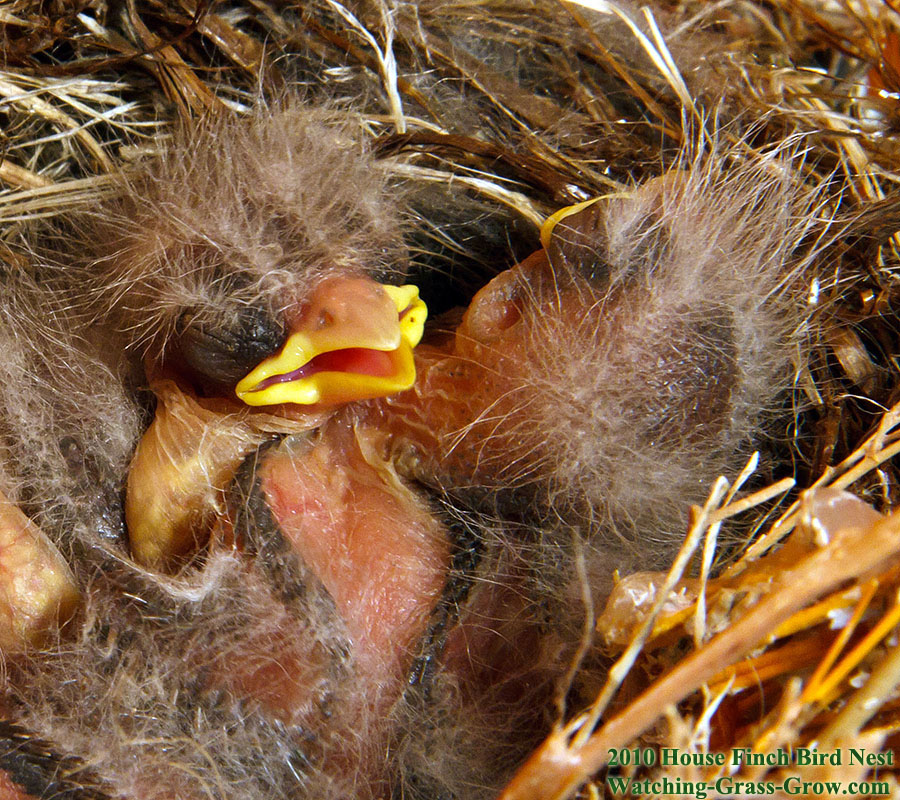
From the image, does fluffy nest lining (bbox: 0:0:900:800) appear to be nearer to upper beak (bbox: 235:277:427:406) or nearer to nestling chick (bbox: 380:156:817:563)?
nestling chick (bbox: 380:156:817:563)

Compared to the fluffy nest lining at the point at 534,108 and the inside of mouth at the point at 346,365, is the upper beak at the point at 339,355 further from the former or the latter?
the fluffy nest lining at the point at 534,108

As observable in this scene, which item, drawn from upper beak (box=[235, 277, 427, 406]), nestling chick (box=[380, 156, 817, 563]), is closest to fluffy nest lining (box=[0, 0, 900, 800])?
nestling chick (box=[380, 156, 817, 563])

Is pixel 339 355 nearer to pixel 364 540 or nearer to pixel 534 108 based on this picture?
pixel 364 540

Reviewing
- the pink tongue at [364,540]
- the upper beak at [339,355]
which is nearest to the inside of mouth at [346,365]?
the upper beak at [339,355]

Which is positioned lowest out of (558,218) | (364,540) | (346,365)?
(364,540)

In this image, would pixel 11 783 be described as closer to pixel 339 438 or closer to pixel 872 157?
pixel 339 438

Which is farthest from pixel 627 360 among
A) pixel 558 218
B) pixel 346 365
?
pixel 346 365

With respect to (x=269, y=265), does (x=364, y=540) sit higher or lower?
lower
